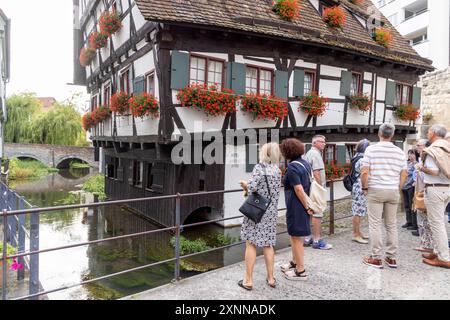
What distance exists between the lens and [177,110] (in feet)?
31.9

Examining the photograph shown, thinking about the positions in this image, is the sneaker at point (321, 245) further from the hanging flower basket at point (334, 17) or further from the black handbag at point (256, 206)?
the hanging flower basket at point (334, 17)

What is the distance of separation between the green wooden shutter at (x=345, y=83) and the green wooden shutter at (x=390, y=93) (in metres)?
2.23

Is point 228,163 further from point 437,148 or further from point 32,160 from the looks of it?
point 32,160

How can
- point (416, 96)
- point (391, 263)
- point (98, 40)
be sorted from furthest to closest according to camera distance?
point (416, 96)
point (98, 40)
point (391, 263)

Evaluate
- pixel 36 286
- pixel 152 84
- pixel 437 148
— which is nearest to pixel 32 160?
pixel 152 84

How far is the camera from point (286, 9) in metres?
12.0

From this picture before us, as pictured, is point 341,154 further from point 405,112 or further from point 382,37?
point 382,37

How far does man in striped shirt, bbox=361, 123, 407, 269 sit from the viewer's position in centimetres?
459

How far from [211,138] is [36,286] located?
659 centimetres

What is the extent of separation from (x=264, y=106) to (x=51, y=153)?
101ft

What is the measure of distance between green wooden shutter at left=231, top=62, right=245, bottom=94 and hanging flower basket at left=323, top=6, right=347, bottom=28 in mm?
4932

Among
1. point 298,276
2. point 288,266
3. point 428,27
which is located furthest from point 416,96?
point 298,276

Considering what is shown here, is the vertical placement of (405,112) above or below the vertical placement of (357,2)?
below

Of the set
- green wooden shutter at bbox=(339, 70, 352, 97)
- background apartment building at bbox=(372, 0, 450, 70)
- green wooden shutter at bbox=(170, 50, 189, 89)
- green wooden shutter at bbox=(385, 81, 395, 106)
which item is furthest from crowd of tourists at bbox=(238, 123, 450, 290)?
background apartment building at bbox=(372, 0, 450, 70)
